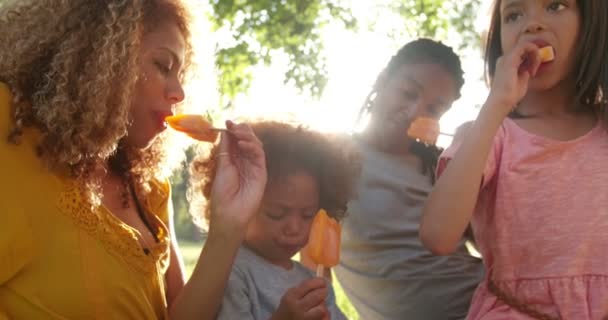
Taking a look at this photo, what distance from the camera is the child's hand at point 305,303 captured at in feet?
6.75

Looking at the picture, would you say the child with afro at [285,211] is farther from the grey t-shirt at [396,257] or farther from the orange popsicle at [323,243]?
the grey t-shirt at [396,257]

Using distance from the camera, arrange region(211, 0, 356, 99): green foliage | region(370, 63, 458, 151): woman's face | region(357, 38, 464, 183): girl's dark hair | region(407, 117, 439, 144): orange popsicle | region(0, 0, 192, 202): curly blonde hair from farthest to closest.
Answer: region(211, 0, 356, 99): green foliage, region(357, 38, 464, 183): girl's dark hair, region(370, 63, 458, 151): woman's face, region(407, 117, 439, 144): orange popsicle, region(0, 0, 192, 202): curly blonde hair

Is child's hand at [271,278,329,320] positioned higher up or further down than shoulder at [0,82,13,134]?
further down

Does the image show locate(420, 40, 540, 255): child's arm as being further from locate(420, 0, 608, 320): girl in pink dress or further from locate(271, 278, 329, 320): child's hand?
locate(271, 278, 329, 320): child's hand

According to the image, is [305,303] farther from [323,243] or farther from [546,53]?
[546,53]

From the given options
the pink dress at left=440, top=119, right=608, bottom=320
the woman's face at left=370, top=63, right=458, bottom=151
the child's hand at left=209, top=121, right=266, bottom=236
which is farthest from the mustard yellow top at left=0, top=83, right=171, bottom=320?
the woman's face at left=370, top=63, right=458, bottom=151

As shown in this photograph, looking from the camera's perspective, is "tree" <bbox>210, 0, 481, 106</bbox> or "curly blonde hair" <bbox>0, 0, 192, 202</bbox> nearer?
"curly blonde hair" <bbox>0, 0, 192, 202</bbox>

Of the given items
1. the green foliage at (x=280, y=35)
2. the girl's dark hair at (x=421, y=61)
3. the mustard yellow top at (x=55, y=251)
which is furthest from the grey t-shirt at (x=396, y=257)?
the green foliage at (x=280, y=35)

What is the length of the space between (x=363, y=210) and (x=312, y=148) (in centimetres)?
48

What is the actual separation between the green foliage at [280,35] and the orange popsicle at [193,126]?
17.1ft

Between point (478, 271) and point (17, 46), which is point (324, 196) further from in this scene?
point (17, 46)

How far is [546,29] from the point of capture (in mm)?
2088

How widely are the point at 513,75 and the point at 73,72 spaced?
1.15 metres

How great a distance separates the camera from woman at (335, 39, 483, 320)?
2.85m
